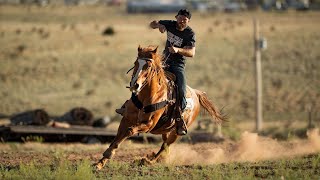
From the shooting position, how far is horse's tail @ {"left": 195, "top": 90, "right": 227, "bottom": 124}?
1447cm

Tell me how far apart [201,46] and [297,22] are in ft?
59.2

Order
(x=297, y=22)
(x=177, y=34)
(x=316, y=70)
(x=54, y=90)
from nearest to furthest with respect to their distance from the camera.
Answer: (x=177, y=34) < (x=54, y=90) < (x=316, y=70) < (x=297, y=22)

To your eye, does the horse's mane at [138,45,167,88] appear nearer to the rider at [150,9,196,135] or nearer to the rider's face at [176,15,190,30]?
the rider at [150,9,196,135]

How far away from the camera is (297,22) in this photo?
6644cm

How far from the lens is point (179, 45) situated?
1266cm

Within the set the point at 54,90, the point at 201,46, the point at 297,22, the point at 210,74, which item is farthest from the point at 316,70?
the point at 297,22

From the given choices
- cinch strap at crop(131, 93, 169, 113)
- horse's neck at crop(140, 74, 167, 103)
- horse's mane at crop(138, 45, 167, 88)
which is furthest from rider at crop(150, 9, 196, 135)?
cinch strap at crop(131, 93, 169, 113)

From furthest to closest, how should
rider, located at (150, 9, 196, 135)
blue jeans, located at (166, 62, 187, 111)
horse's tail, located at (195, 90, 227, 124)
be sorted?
horse's tail, located at (195, 90, 227, 124) → blue jeans, located at (166, 62, 187, 111) → rider, located at (150, 9, 196, 135)

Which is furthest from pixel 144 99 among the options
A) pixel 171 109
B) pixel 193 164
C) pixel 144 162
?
pixel 193 164

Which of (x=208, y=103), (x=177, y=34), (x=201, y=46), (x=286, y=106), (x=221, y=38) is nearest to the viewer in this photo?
(x=177, y=34)

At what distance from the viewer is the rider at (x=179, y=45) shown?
1250 centimetres

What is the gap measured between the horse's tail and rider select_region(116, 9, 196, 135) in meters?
1.50

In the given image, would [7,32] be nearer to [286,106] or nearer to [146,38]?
[146,38]

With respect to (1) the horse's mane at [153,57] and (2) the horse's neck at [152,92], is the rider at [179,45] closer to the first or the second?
(1) the horse's mane at [153,57]
